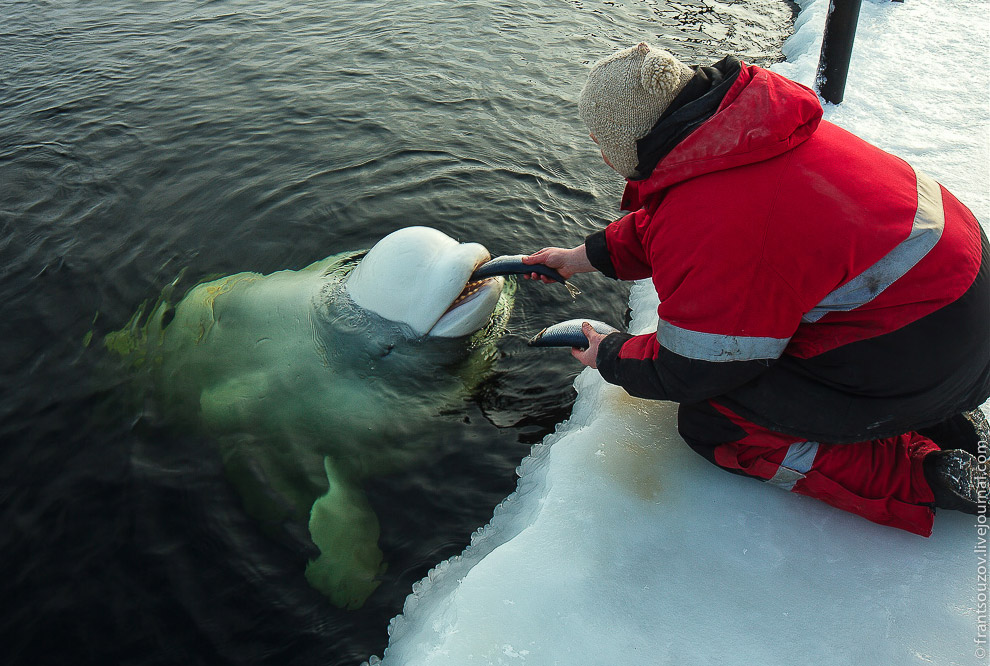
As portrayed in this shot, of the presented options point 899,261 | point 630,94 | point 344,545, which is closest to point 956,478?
point 899,261

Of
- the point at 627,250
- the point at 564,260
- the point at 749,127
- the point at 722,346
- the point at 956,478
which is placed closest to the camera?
the point at 749,127

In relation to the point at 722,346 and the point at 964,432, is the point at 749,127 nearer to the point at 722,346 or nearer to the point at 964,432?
the point at 722,346

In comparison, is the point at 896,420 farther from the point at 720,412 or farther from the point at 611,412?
the point at 611,412

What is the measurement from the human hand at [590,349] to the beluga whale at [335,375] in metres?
1.00

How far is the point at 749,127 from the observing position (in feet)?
9.19

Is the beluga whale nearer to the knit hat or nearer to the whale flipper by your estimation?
the whale flipper

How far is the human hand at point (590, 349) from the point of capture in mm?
3746

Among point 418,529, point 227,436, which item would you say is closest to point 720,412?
point 418,529

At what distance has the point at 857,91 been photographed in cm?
768

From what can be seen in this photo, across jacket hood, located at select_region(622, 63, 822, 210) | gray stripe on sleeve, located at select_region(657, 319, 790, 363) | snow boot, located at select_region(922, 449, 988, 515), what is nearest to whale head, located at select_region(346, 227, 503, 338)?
gray stripe on sleeve, located at select_region(657, 319, 790, 363)

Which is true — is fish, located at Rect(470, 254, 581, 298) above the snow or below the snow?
above

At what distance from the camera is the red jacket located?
2.80 metres

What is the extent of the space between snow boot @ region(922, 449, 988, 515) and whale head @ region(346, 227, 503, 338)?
9.15ft

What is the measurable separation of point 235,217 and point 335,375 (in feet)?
10.2
